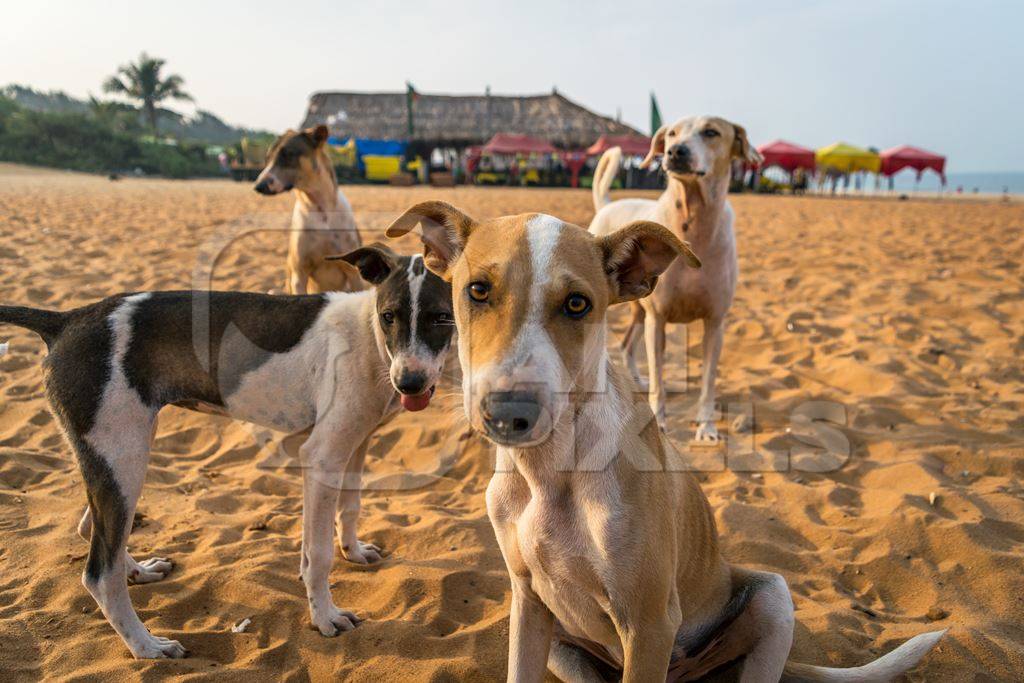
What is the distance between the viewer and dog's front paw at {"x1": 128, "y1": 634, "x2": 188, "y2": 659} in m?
2.76

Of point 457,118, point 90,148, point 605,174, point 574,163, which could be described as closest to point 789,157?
point 574,163

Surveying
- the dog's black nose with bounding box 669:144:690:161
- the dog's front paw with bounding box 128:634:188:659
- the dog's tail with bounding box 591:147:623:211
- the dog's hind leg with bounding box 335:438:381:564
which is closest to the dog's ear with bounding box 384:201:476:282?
the dog's hind leg with bounding box 335:438:381:564

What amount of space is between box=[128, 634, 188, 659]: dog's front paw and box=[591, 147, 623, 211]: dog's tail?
5148mm

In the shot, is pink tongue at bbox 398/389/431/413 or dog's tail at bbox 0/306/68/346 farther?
pink tongue at bbox 398/389/431/413

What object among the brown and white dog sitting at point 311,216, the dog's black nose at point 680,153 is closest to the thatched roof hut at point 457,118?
the brown and white dog sitting at point 311,216

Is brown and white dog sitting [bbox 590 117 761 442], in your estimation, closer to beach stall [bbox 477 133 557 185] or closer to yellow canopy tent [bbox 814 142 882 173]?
beach stall [bbox 477 133 557 185]

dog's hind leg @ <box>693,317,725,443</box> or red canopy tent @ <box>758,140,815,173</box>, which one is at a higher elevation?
red canopy tent @ <box>758,140,815,173</box>

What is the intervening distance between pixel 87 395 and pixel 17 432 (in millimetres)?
2557

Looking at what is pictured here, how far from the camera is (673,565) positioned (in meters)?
2.12

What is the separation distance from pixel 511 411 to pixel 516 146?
1387 inches

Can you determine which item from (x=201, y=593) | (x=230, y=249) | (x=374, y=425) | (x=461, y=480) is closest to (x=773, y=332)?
(x=461, y=480)

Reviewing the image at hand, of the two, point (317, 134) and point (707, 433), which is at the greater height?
point (317, 134)

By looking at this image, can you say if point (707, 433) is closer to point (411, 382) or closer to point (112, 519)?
point (411, 382)

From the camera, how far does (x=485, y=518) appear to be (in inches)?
153
